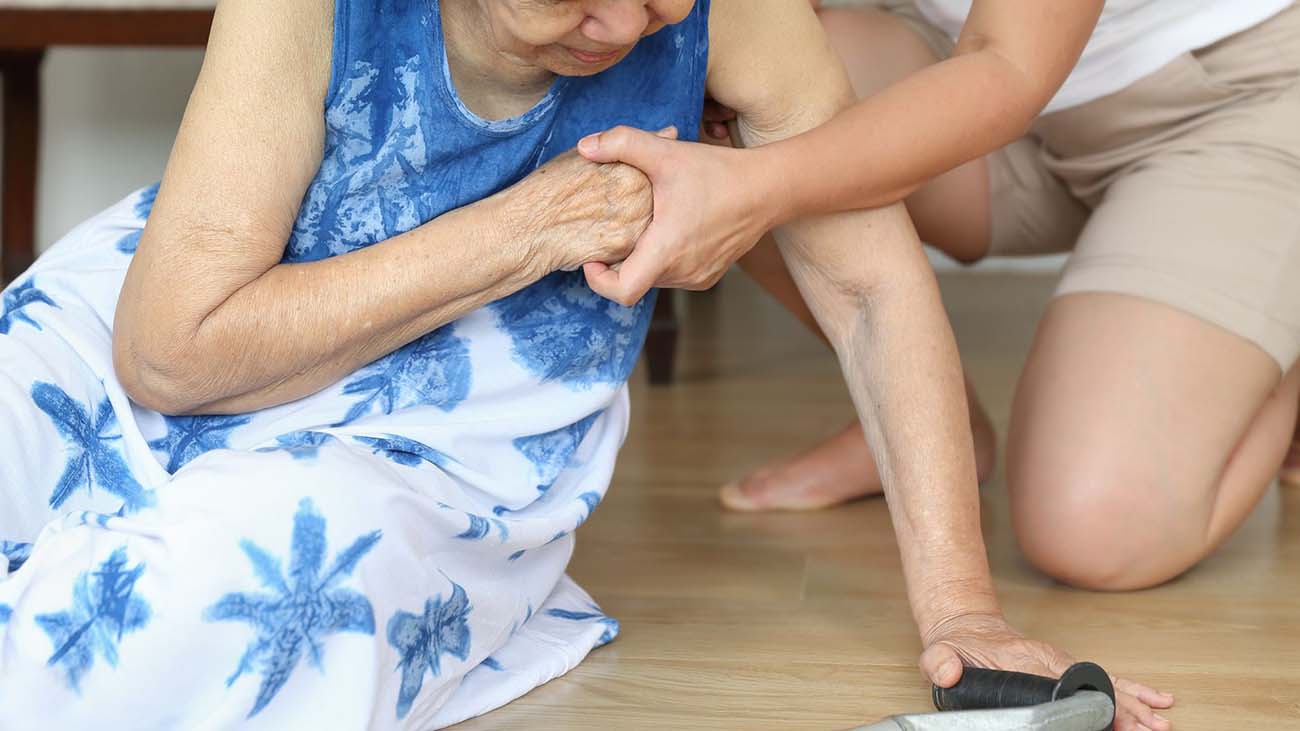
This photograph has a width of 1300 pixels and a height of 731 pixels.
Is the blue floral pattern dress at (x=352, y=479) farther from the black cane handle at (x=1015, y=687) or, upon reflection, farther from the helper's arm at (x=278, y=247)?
the black cane handle at (x=1015, y=687)

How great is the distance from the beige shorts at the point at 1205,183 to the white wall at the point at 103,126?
5.60 ft

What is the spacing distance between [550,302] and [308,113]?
27cm

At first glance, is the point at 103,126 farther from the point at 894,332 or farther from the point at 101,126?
the point at 894,332

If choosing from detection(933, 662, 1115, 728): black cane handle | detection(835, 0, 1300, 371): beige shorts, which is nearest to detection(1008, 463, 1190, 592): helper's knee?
detection(835, 0, 1300, 371): beige shorts

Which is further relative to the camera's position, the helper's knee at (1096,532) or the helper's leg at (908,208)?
the helper's leg at (908,208)

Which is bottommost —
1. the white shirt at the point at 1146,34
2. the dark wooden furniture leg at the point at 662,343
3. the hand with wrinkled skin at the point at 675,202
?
the dark wooden furniture leg at the point at 662,343

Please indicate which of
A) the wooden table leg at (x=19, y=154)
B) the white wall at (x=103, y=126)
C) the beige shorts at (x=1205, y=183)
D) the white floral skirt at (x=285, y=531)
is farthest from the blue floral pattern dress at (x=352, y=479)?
the white wall at (x=103, y=126)

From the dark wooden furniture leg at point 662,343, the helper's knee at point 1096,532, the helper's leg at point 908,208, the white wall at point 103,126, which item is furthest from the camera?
the white wall at point 103,126

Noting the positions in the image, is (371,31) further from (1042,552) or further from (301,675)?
(1042,552)

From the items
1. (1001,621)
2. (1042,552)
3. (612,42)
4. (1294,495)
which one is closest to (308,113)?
(612,42)

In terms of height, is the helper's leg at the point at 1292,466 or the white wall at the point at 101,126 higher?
the helper's leg at the point at 1292,466

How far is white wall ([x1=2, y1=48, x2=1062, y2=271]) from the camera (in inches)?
130

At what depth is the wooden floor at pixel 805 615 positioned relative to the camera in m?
1.15

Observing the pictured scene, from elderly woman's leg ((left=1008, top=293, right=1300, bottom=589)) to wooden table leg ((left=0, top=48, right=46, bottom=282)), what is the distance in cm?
216
